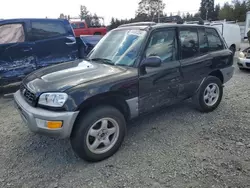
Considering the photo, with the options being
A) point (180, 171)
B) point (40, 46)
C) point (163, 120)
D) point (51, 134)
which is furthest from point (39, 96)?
point (40, 46)

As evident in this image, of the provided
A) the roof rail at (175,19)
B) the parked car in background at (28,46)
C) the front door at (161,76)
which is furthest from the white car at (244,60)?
the parked car in background at (28,46)

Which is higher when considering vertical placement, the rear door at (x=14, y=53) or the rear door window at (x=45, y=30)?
the rear door window at (x=45, y=30)

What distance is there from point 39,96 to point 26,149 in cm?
114

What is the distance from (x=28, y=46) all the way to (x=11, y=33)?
58cm

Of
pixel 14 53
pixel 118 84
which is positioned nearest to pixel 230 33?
pixel 14 53

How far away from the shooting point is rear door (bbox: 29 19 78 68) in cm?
594

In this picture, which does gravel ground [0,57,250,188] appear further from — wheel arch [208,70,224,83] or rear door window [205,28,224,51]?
rear door window [205,28,224,51]

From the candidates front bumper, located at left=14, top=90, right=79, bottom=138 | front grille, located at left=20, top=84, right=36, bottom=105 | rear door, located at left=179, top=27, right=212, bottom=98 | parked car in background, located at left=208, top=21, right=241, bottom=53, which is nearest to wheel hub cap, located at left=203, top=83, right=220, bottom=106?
rear door, located at left=179, top=27, right=212, bottom=98

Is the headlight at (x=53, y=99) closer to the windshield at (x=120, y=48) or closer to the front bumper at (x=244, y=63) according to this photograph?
the windshield at (x=120, y=48)

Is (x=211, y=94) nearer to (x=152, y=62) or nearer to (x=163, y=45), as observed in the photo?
(x=163, y=45)

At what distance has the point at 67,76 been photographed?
9.39 feet

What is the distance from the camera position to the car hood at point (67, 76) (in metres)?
2.66

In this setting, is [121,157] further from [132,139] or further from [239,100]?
[239,100]

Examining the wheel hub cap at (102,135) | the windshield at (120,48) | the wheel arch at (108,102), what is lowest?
the wheel hub cap at (102,135)
